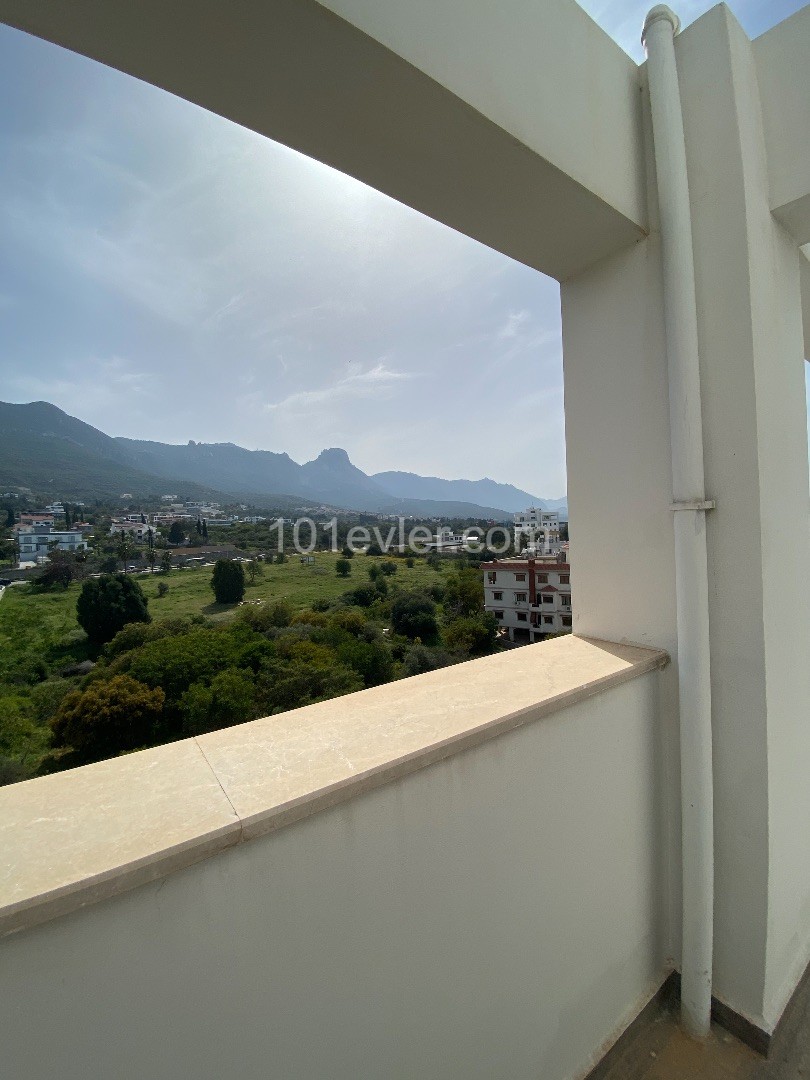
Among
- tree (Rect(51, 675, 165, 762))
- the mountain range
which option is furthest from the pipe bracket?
tree (Rect(51, 675, 165, 762))

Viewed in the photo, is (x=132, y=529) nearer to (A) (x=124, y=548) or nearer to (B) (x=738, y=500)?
(A) (x=124, y=548)

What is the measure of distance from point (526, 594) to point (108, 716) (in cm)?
238

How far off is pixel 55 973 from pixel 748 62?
93.1 inches

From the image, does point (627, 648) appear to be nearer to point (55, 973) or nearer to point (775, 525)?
point (775, 525)

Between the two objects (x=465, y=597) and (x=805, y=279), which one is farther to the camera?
(x=465, y=597)

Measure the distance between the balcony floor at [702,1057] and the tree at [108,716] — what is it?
222 centimetres

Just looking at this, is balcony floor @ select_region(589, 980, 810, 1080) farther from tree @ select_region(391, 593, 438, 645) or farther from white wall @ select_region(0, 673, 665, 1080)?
tree @ select_region(391, 593, 438, 645)

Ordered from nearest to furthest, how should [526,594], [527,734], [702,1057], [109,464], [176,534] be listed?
[527,734] → [702,1057] → [176,534] → [526,594] → [109,464]

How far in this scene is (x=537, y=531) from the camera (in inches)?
132

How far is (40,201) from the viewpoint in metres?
1.89

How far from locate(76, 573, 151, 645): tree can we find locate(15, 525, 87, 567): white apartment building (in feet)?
0.73

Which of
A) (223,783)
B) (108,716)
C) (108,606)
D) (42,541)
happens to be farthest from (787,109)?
(108,716)

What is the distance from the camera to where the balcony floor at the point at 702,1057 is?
116 cm

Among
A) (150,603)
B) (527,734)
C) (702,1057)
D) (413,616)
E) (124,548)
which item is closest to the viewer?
(527,734)
